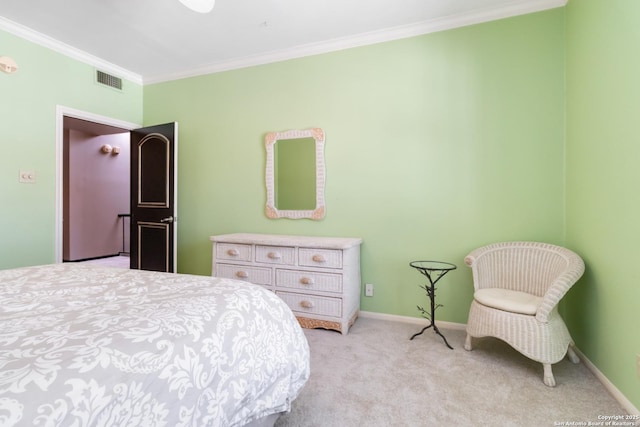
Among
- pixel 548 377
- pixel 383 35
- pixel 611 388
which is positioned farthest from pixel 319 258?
pixel 383 35

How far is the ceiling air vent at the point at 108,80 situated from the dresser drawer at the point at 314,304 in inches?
119

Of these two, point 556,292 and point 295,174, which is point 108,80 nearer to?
point 295,174

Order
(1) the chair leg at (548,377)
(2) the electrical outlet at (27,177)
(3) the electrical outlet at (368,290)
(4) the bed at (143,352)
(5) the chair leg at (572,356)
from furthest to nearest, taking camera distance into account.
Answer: (3) the electrical outlet at (368,290) → (2) the electrical outlet at (27,177) → (5) the chair leg at (572,356) → (1) the chair leg at (548,377) → (4) the bed at (143,352)

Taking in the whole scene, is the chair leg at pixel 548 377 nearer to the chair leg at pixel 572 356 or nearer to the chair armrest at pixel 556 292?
the chair armrest at pixel 556 292

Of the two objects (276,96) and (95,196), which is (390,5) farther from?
(95,196)

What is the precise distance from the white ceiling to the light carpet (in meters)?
2.63

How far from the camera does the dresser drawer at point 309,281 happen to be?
2523 millimetres

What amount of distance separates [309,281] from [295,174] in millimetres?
1125

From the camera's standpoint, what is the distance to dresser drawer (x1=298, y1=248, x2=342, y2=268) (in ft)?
8.22

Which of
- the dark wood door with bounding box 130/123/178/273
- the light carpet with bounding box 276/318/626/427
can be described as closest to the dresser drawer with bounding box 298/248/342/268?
the light carpet with bounding box 276/318/626/427

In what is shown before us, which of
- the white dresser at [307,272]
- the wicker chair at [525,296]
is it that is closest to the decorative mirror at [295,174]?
the white dresser at [307,272]

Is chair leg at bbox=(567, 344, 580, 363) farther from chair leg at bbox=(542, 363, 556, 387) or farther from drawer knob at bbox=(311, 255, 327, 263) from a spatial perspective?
drawer knob at bbox=(311, 255, 327, 263)

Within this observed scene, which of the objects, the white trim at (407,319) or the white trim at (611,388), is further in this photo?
the white trim at (407,319)

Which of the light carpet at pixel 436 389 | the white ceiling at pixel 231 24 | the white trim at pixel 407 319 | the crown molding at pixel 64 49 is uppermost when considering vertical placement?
the white ceiling at pixel 231 24
